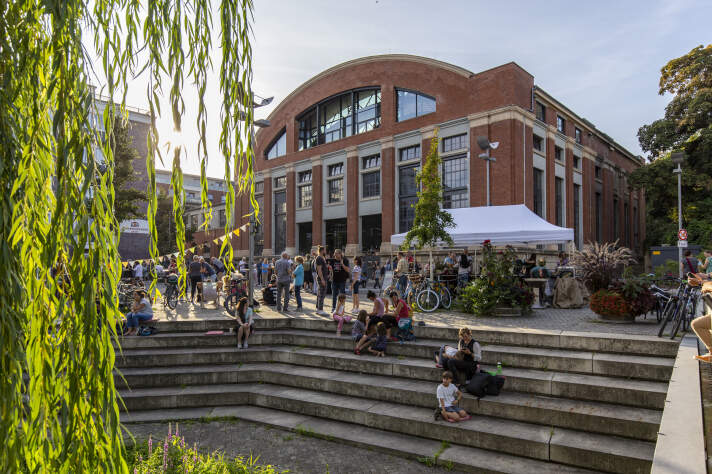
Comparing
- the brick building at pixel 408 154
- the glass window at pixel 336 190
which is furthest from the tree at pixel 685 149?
the glass window at pixel 336 190

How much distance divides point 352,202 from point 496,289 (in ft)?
70.9

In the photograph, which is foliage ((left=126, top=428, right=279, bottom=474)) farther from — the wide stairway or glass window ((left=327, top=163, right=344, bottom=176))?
glass window ((left=327, top=163, right=344, bottom=176))

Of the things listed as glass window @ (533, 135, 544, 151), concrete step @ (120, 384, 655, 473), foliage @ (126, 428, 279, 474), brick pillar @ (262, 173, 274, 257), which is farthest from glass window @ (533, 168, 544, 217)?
foliage @ (126, 428, 279, 474)

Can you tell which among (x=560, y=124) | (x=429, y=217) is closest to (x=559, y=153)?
(x=560, y=124)

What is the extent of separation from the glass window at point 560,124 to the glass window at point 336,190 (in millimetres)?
15405

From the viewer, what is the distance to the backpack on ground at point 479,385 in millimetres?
6770

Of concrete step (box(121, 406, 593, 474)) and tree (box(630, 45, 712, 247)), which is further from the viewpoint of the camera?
tree (box(630, 45, 712, 247))

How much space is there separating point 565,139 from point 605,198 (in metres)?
10.1

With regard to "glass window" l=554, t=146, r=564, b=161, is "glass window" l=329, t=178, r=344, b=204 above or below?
below

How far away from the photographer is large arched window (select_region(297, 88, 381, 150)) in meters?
33.1

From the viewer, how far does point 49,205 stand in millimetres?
2338

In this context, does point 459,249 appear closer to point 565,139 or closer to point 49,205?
Answer: point 565,139

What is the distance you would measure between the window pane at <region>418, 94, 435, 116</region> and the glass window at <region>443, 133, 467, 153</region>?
250cm

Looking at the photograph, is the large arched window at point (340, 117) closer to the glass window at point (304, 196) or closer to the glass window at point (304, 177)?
the glass window at point (304, 177)
